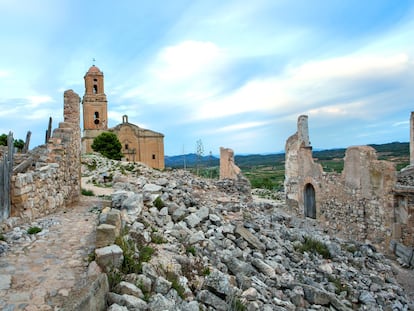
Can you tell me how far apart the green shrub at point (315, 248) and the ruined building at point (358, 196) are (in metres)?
3.98

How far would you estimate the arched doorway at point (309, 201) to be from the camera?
15.3 metres

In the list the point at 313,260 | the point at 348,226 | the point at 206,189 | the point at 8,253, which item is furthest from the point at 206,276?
the point at 348,226

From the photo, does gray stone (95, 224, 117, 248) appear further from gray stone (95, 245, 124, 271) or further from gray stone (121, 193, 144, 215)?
gray stone (121, 193, 144, 215)

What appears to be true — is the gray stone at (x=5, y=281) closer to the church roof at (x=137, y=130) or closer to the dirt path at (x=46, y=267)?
the dirt path at (x=46, y=267)

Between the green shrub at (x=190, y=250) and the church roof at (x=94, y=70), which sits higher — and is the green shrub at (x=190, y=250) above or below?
below

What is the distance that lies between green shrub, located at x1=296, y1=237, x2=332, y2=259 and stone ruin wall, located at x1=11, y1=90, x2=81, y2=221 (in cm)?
584

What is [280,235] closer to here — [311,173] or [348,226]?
[348,226]

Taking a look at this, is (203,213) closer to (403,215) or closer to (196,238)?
(196,238)

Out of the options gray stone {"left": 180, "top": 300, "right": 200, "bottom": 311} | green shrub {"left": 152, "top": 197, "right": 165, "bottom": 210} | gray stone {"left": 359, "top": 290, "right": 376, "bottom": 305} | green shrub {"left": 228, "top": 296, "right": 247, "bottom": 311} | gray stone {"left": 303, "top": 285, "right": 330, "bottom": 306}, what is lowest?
gray stone {"left": 359, "top": 290, "right": 376, "bottom": 305}

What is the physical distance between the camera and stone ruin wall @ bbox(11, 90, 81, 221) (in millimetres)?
6570

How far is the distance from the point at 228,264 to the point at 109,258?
2.35 m

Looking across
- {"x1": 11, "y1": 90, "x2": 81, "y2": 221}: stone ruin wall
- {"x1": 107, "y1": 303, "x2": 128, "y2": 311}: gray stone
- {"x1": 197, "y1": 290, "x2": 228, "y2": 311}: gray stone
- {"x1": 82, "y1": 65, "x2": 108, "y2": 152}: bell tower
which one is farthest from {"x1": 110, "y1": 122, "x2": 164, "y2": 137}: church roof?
{"x1": 107, "y1": 303, "x2": 128, "y2": 311}: gray stone

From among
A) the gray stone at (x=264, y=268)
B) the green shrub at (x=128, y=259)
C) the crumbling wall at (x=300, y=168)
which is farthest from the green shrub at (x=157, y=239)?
the crumbling wall at (x=300, y=168)

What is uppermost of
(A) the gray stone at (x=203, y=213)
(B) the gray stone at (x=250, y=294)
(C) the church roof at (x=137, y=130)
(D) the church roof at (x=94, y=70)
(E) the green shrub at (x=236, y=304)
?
(D) the church roof at (x=94, y=70)
